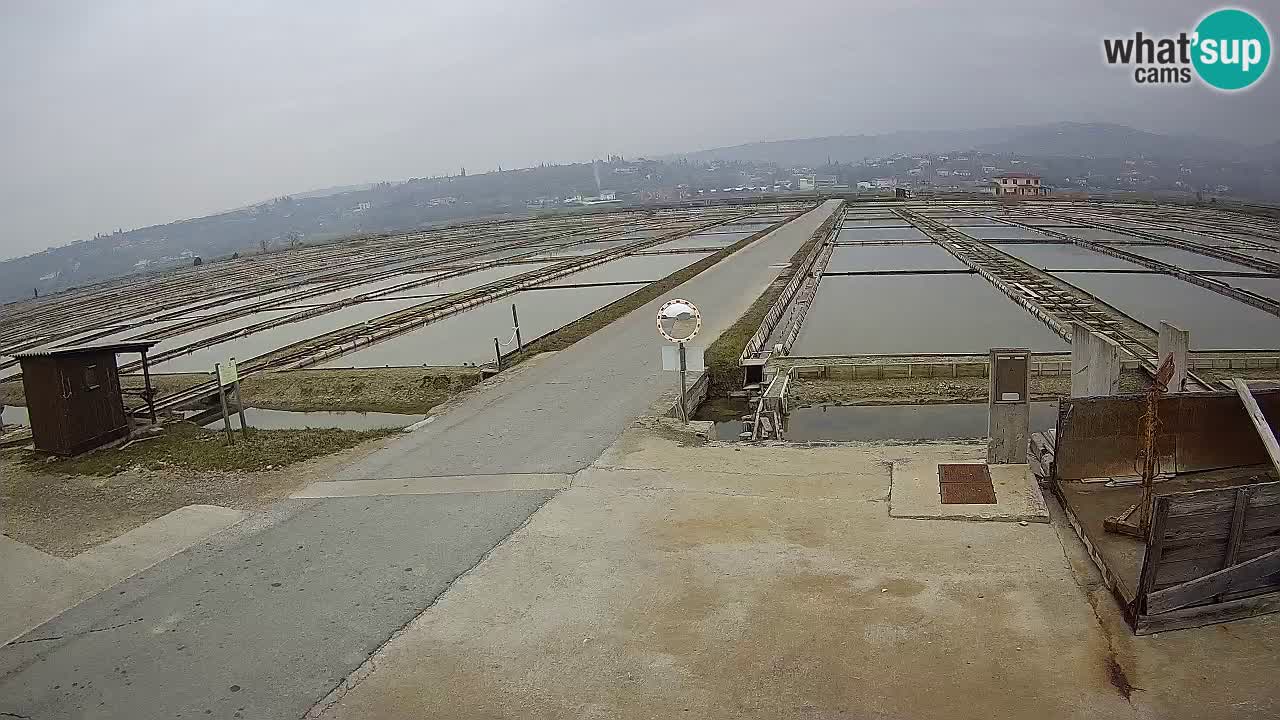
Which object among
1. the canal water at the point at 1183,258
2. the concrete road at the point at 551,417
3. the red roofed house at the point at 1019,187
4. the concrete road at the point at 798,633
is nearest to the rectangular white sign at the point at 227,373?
the concrete road at the point at 551,417

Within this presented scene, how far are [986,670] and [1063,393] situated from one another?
10143 millimetres

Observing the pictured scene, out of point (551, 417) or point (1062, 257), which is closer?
point (551, 417)

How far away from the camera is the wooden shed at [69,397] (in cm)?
1040

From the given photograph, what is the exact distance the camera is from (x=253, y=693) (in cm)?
485

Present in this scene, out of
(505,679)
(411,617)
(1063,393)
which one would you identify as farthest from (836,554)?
(1063,393)

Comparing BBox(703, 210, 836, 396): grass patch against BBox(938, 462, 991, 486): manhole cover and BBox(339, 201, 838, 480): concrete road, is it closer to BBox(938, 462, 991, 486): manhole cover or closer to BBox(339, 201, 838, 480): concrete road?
BBox(339, 201, 838, 480): concrete road

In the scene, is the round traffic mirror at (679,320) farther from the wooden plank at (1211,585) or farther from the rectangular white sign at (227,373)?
the wooden plank at (1211,585)

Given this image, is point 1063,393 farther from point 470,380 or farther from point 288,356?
point 288,356

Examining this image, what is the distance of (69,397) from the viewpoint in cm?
1053

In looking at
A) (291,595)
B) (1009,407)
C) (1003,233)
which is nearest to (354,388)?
(291,595)

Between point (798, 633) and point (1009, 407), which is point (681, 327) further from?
point (798, 633)

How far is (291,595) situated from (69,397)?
6.59m

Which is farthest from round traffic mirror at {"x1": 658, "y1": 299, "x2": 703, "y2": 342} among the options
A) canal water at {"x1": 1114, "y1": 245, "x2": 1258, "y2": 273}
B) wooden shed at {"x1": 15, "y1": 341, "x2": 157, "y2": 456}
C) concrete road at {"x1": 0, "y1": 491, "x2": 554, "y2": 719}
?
canal water at {"x1": 1114, "y1": 245, "x2": 1258, "y2": 273}

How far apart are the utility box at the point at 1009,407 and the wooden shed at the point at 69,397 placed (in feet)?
35.1
